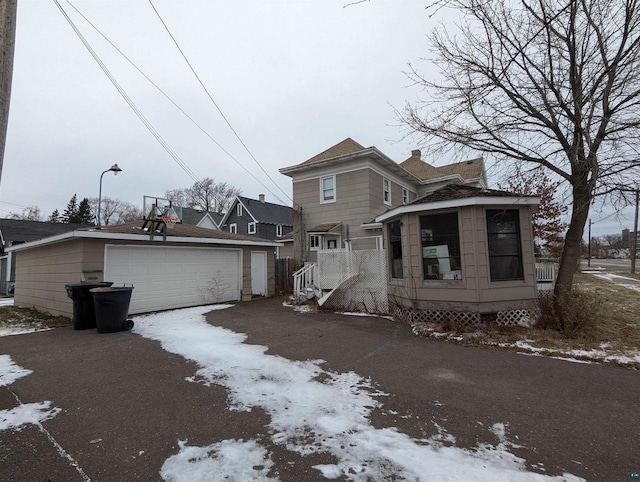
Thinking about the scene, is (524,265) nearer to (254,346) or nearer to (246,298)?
(254,346)

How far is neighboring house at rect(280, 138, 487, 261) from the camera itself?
1405 cm

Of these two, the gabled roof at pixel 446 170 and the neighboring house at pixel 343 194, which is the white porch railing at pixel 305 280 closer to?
the neighboring house at pixel 343 194

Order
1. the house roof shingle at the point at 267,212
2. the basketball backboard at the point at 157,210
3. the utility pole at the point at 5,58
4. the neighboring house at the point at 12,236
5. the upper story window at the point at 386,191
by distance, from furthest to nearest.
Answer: the house roof shingle at the point at 267,212, the neighboring house at the point at 12,236, the upper story window at the point at 386,191, the basketball backboard at the point at 157,210, the utility pole at the point at 5,58

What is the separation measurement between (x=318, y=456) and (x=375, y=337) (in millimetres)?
4051

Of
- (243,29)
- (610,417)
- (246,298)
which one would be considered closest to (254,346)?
(610,417)

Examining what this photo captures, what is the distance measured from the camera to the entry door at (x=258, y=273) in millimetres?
13086

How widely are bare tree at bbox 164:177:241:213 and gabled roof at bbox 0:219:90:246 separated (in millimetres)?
20687

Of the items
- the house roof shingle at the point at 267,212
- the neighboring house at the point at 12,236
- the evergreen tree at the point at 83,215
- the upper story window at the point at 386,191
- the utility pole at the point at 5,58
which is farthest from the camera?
the evergreen tree at the point at 83,215

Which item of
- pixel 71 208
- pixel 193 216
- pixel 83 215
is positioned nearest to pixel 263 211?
pixel 193 216

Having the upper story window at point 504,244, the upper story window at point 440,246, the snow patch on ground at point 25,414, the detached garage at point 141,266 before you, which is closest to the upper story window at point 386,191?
the detached garage at point 141,266

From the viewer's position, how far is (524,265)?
22.4 ft

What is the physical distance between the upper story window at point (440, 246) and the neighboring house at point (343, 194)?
583 centimetres

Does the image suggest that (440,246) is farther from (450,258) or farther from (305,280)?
(305,280)

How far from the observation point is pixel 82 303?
7.24 meters
